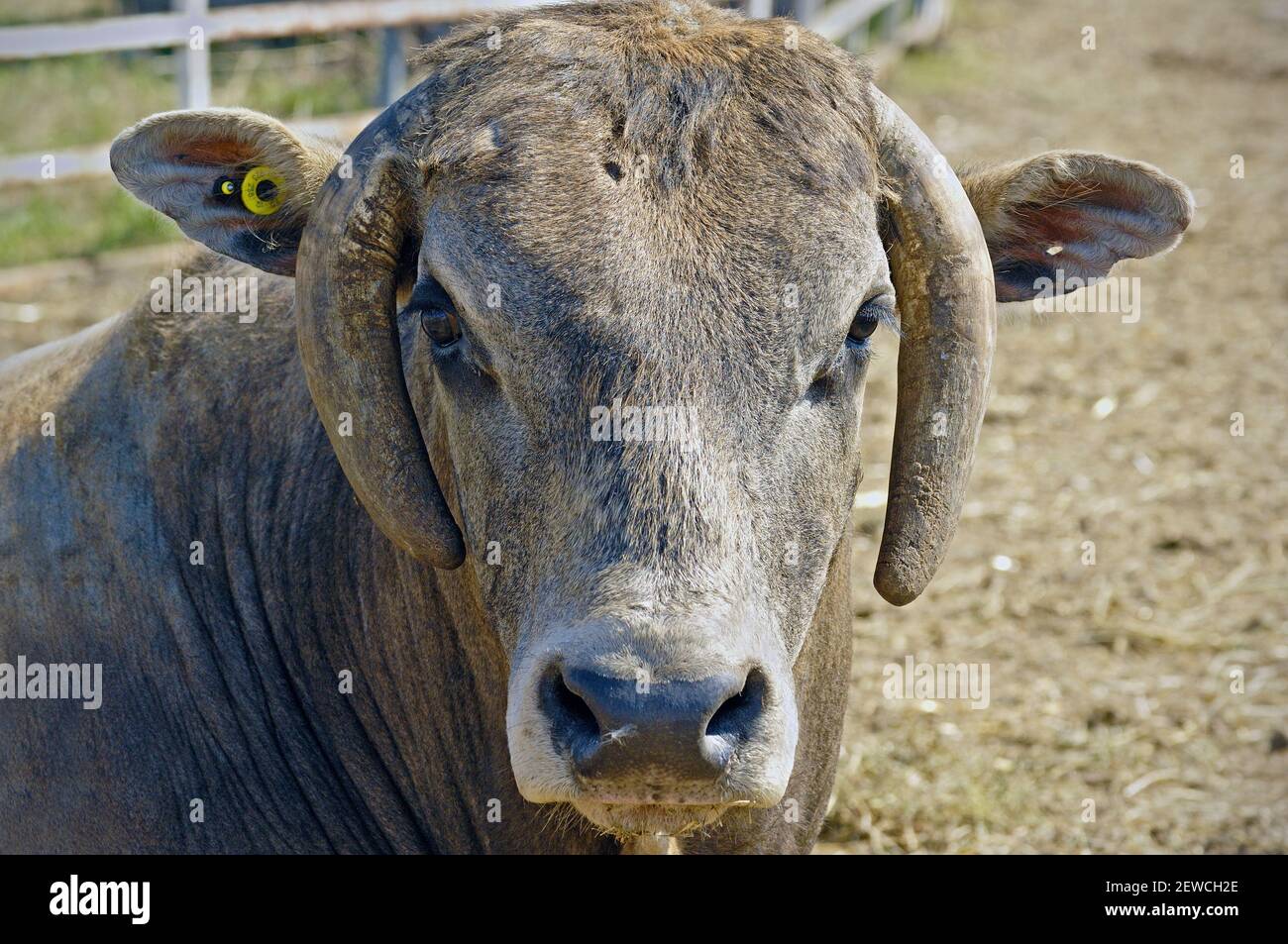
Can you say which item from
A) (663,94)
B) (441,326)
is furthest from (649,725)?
(663,94)

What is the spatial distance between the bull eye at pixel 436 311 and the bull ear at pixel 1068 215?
1.48m

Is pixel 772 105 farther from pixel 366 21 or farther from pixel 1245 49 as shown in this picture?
pixel 1245 49

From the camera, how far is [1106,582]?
7.79m

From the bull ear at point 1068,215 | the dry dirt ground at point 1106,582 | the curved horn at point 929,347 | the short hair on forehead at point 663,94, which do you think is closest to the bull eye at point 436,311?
the short hair on forehead at point 663,94

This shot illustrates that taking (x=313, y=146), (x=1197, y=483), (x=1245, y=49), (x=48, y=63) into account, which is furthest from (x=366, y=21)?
(x=1245, y=49)

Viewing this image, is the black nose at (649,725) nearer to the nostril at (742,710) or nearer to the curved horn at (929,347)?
the nostril at (742,710)

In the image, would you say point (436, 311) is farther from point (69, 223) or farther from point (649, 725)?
point (69, 223)

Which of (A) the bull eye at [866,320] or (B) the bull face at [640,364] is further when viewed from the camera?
(A) the bull eye at [866,320]

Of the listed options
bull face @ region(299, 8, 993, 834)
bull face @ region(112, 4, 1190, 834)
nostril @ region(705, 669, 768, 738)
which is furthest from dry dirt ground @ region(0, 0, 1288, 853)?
nostril @ region(705, 669, 768, 738)

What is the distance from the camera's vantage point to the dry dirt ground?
616 cm

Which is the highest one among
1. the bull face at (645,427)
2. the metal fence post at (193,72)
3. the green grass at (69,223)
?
the metal fence post at (193,72)

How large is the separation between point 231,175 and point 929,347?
6.12 feet

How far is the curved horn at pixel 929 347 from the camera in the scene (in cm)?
371

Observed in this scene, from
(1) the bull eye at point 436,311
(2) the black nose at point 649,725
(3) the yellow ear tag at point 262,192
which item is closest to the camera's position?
(2) the black nose at point 649,725
